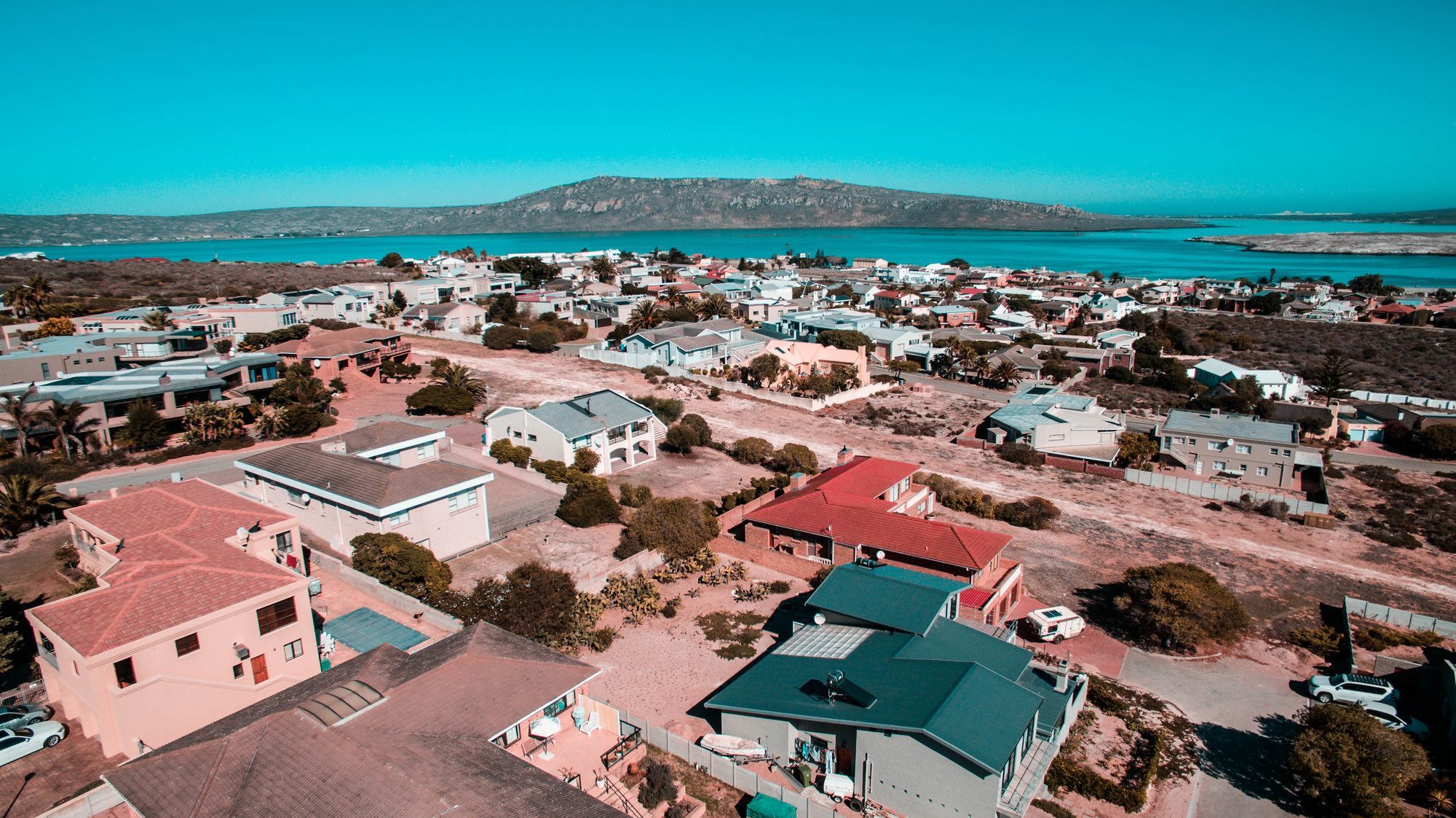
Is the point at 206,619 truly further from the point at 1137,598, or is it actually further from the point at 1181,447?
the point at 1181,447

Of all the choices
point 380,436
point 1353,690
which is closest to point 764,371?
point 380,436

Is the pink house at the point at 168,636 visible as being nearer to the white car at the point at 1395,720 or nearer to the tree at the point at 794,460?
the tree at the point at 794,460

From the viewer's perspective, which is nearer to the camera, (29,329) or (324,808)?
(324,808)

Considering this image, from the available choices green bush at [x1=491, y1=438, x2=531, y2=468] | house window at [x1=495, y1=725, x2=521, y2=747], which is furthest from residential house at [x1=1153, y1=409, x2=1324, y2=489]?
house window at [x1=495, y1=725, x2=521, y2=747]

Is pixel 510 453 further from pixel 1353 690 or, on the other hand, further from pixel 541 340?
pixel 1353 690

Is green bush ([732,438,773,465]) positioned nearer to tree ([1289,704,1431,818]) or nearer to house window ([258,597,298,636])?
house window ([258,597,298,636])

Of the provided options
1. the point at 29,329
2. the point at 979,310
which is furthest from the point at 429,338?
the point at 979,310
